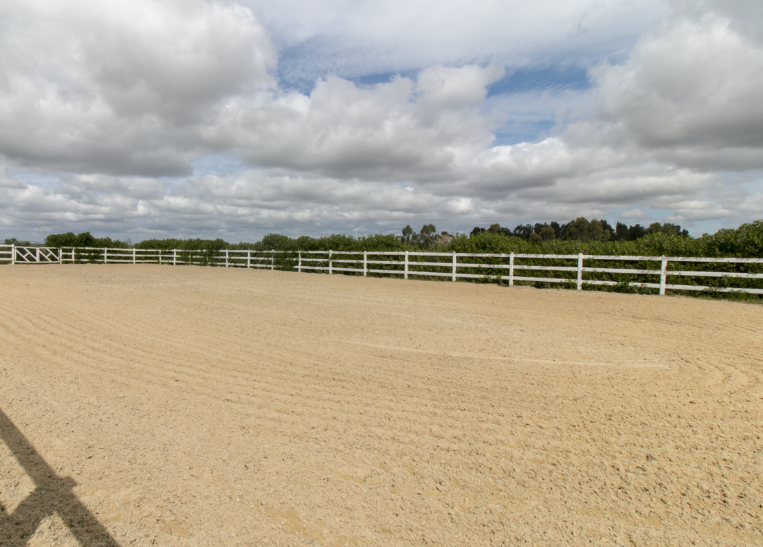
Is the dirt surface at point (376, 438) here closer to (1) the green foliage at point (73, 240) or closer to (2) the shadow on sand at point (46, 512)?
(2) the shadow on sand at point (46, 512)

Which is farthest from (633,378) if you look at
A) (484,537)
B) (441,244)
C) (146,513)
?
(441,244)

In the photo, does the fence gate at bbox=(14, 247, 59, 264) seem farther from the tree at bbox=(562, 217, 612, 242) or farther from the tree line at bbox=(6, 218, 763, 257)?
the tree at bbox=(562, 217, 612, 242)

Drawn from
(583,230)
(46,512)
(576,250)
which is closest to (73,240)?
(576,250)

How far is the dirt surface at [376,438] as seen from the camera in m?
2.31

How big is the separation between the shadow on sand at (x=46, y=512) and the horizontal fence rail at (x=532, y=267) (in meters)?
15.0

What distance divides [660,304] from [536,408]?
30.1 ft

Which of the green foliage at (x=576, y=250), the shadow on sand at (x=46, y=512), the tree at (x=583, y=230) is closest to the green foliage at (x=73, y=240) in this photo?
the green foliage at (x=576, y=250)

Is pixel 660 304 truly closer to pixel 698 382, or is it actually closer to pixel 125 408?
pixel 698 382

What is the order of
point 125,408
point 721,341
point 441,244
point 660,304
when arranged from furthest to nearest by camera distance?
1. point 441,244
2. point 660,304
3. point 721,341
4. point 125,408

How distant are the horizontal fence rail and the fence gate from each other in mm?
1296

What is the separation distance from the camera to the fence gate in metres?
34.1

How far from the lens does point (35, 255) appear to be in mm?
34812

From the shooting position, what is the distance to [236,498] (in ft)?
8.29

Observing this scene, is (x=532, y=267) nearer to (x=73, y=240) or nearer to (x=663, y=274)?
(x=663, y=274)
